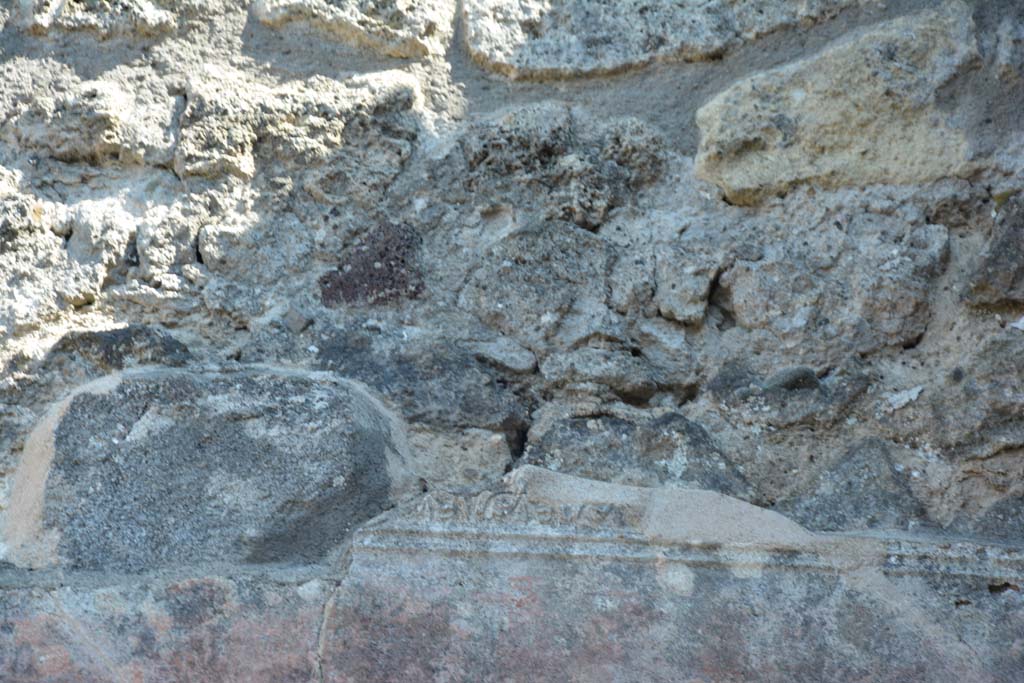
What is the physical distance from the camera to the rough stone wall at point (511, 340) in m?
1.47

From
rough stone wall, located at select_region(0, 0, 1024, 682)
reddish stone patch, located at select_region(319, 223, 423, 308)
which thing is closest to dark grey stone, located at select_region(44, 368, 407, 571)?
rough stone wall, located at select_region(0, 0, 1024, 682)

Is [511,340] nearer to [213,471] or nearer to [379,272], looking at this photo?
[379,272]

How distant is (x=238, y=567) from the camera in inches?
59.5

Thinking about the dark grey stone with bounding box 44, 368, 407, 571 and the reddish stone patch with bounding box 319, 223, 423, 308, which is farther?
the reddish stone patch with bounding box 319, 223, 423, 308

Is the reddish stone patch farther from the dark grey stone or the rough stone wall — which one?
the dark grey stone

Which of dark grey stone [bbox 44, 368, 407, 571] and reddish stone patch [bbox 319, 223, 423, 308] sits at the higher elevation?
reddish stone patch [bbox 319, 223, 423, 308]

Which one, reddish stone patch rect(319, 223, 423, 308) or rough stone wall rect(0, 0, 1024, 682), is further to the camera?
reddish stone patch rect(319, 223, 423, 308)

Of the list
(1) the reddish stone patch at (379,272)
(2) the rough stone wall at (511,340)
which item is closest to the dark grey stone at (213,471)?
(2) the rough stone wall at (511,340)

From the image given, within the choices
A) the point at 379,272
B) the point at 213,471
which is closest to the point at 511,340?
the point at 379,272

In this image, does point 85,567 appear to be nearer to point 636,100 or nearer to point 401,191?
point 401,191

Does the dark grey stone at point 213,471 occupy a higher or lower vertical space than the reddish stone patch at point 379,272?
lower

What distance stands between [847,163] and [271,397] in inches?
31.9

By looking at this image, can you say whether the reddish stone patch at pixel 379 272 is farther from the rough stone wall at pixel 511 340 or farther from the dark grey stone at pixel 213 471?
the dark grey stone at pixel 213 471

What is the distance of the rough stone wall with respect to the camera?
1473 mm
